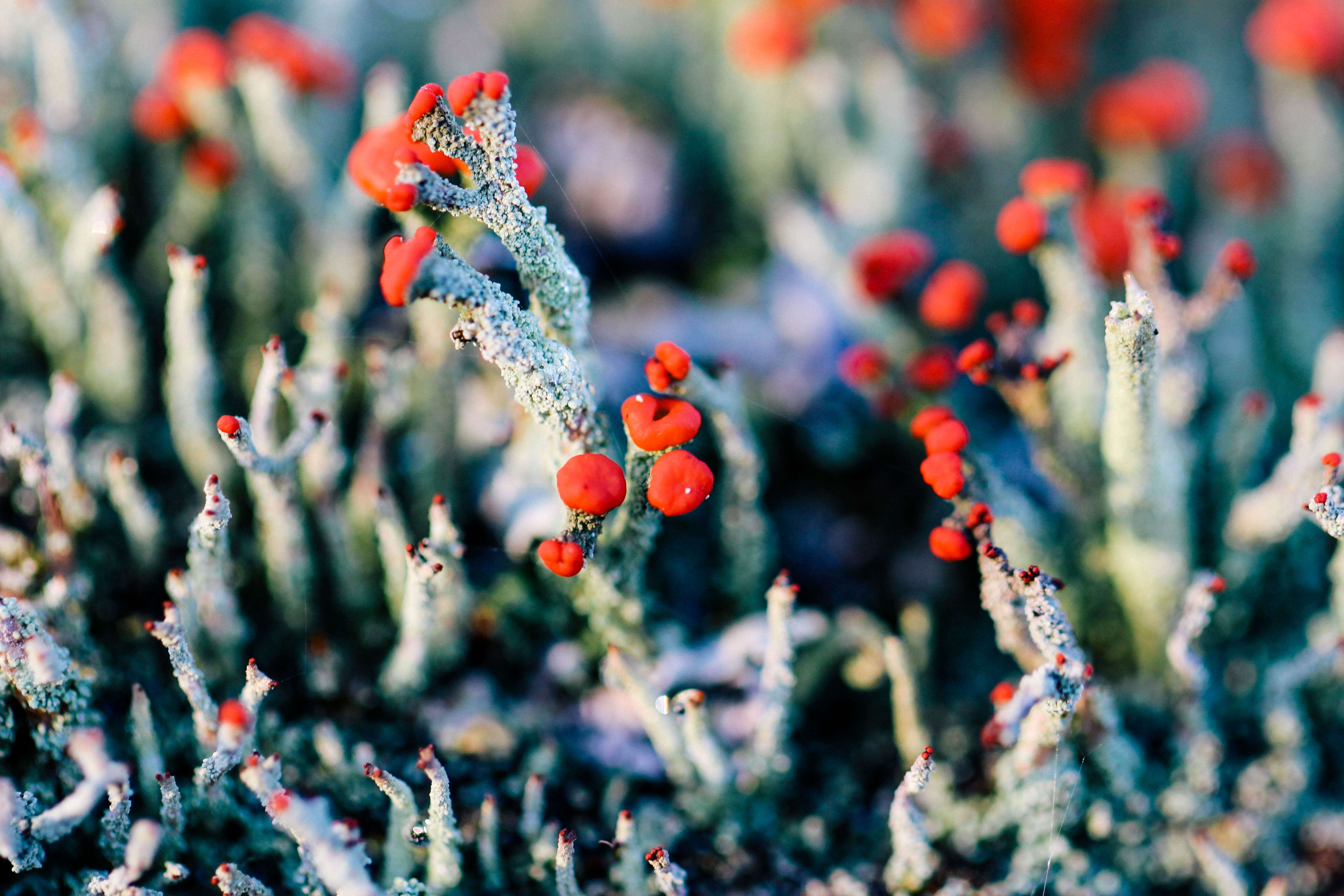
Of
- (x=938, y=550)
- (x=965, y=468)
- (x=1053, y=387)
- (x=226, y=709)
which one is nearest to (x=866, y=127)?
(x=1053, y=387)

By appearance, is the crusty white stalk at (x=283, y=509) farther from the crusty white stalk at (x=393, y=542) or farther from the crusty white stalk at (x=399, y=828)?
the crusty white stalk at (x=399, y=828)

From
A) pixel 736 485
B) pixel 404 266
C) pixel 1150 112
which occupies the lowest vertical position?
pixel 736 485

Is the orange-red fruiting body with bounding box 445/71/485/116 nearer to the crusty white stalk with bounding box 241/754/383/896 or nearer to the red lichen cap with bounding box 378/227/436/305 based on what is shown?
the red lichen cap with bounding box 378/227/436/305

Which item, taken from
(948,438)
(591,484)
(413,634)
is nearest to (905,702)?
(948,438)

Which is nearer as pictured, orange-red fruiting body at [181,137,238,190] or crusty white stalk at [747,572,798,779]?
crusty white stalk at [747,572,798,779]

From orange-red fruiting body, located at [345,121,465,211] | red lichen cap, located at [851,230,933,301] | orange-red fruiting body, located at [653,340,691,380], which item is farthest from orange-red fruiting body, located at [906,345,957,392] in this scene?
orange-red fruiting body, located at [345,121,465,211]

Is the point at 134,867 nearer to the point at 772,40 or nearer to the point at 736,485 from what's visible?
the point at 736,485

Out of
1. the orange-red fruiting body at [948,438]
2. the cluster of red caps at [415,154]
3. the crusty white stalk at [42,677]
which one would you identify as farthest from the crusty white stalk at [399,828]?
the orange-red fruiting body at [948,438]
